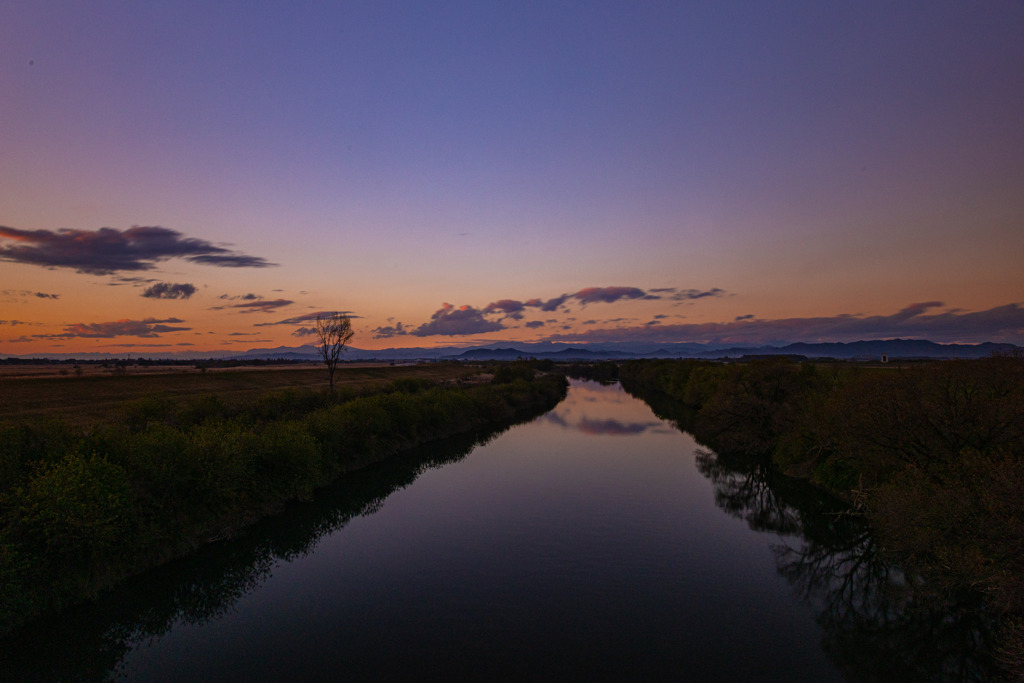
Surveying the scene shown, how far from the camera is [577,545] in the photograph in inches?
1084

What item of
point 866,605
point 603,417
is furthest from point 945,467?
point 603,417

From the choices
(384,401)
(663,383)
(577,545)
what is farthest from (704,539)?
(663,383)

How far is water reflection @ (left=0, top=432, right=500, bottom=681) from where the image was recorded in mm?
16828

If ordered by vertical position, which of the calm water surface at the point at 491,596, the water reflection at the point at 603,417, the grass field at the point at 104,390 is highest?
the grass field at the point at 104,390

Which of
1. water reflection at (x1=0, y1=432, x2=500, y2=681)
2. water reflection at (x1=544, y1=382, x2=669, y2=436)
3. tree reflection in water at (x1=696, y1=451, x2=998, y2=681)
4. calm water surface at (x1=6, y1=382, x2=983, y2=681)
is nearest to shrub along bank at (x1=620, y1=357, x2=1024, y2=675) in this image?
tree reflection in water at (x1=696, y1=451, x2=998, y2=681)

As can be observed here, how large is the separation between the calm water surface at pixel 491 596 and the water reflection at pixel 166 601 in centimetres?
8

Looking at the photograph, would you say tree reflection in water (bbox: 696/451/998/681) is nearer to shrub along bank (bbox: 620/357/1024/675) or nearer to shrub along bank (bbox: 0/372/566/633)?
shrub along bank (bbox: 620/357/1024/675)

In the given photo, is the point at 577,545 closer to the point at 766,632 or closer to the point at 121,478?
the point at 766,632

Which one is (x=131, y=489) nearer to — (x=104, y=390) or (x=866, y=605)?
(x=866, y=605)

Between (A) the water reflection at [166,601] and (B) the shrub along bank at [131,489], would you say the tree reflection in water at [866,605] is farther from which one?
(B) the shrub along bank at [131,489]

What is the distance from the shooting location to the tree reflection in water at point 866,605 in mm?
17109

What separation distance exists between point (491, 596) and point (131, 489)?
58.1 ft

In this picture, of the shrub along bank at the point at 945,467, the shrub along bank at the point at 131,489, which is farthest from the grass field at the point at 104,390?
the shrub along bank at the point at 945,467

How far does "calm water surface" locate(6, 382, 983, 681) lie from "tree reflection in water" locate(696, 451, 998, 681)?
9.4 inches
